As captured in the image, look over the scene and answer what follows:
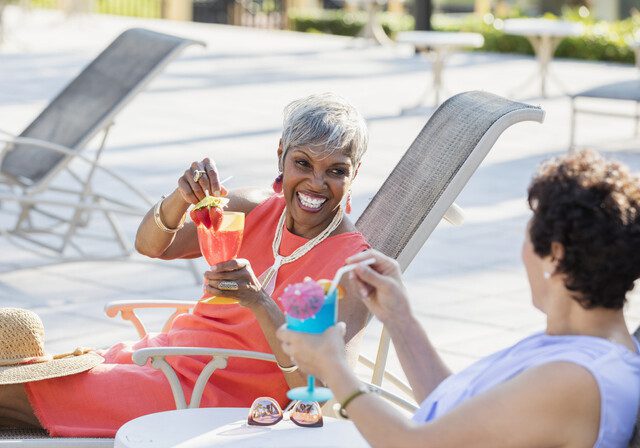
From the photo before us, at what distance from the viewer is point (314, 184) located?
10.1 feet

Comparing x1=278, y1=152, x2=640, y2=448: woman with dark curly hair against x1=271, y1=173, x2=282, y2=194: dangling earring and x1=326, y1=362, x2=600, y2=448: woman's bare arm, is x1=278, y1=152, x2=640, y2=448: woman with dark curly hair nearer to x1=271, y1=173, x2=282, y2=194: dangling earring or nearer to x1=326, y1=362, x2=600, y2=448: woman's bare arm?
x1=326, y1=362, x2=600, y2=448: woman's bare arm

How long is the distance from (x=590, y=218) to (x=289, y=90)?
11.9m

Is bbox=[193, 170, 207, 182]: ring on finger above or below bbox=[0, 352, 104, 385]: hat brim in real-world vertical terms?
above

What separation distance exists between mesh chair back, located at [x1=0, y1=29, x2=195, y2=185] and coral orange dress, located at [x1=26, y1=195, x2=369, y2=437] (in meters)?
2.90

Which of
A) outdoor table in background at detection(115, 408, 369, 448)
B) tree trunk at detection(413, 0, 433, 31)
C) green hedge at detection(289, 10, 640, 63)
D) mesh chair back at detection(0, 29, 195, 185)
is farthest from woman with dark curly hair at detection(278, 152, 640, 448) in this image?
tree trunk at detection(413, 0, 433, 31)

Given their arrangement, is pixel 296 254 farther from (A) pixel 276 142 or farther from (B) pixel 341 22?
(B) pixel 341 22

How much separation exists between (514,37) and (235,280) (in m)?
17.5

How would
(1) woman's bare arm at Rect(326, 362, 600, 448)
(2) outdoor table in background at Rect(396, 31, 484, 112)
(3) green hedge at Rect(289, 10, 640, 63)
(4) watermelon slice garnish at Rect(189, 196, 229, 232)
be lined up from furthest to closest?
(3) green hedge at Rect(289, 10, 640, 63) < (2) outdoor table in background at Rect(396, 31, 484, 112) < (4) watermelon slice garnish at Rect(189, 196, 229, 232) < (1) woman's bare arm at Rect(326, 362, 600, 448)

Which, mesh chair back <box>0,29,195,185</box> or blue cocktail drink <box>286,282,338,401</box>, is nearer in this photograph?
blue cocktail drink <box>286,282,338,401</box>

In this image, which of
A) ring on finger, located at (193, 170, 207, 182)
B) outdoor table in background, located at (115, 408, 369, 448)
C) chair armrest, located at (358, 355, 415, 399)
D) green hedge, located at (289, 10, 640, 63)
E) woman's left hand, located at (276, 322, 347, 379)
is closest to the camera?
woman's left hand, located at (276, 322, 347, 379)

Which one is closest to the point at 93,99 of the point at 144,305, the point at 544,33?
the point at 144,305

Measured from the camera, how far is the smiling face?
3.07 meters

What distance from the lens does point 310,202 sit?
3.13m

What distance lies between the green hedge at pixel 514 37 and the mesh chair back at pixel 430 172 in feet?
49.4
